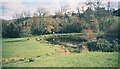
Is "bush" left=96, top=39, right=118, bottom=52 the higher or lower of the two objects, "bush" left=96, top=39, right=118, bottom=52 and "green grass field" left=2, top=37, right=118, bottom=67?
the higher

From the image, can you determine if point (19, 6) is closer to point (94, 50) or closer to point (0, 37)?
point (0, 37)

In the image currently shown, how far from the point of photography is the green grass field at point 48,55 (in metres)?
5.33

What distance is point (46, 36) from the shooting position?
5.59 m

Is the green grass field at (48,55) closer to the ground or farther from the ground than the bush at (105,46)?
closer to the ground

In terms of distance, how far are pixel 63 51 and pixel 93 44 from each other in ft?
2.02

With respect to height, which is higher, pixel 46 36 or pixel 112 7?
pixel 112 7

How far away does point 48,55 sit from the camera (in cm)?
548

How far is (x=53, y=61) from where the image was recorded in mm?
5406

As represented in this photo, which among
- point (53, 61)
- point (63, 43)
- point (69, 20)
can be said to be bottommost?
point (53, 61)

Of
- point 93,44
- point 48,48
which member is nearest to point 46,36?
point 48,48

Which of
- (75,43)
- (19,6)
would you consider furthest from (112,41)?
(19,6)

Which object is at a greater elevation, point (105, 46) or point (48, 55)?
point (105, 46)

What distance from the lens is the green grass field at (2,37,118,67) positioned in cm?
533

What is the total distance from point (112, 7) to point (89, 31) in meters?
0.66
